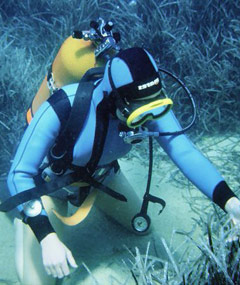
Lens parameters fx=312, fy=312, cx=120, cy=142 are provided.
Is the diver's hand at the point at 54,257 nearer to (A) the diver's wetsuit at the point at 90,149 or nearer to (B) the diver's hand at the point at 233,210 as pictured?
(A) the diver's wetsuit at the point at 90,149

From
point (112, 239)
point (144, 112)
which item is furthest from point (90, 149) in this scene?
point (112, 239)

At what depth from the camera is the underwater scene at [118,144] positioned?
1.89 meters

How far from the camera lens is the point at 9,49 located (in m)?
4.93

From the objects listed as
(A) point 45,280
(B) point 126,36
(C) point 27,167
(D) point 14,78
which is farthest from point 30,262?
(B) point 126,36

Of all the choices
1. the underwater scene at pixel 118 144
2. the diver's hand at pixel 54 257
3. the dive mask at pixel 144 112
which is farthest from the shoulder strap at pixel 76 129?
the diver's hand at pixel 54 257

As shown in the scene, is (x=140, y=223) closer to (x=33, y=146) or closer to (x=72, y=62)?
(x=33, y=146)

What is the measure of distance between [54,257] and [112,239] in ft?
3.84

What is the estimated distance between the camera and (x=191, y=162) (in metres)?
2.30

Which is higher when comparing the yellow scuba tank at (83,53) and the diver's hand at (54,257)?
the yellow scuba tank at (83,53)

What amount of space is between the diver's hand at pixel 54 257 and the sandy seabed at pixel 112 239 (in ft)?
2.33

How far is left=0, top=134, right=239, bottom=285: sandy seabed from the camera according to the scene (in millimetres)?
2645

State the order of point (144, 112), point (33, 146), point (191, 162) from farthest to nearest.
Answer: point (191, 162) < point (33, 146) < point (144, 112)

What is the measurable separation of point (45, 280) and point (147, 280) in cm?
106

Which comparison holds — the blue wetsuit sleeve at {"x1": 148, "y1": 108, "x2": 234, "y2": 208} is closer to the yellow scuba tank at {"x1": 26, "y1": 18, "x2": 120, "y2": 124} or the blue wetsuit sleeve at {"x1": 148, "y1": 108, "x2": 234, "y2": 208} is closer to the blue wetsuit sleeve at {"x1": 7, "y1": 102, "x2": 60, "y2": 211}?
the yellow scuba tank at {"x1": 26, "y1": 18, "x2": 120, "y2": 124}
